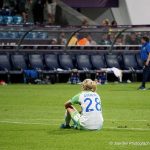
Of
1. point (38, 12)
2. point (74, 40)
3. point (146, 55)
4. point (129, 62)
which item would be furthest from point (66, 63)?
point (38, 12)

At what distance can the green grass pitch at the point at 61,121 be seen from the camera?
14938mm

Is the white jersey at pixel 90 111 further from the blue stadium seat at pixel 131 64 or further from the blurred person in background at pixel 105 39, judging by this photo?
the blurred person in background at pixel 105 39

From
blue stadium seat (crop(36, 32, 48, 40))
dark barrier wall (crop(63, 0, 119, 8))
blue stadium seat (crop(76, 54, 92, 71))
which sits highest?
dark barrier wall (crop(63, 0, 119, 8))

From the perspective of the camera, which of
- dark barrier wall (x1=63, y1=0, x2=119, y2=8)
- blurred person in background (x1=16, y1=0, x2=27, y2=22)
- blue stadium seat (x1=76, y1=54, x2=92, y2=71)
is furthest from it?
dark barrier wall (x1=63, y1=0, x2=119, y2=8)

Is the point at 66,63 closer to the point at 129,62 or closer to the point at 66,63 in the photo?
the point at 66,63

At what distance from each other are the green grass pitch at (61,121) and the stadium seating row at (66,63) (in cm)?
371

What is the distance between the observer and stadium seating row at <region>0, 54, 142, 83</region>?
34.9m

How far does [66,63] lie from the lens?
3531 cm

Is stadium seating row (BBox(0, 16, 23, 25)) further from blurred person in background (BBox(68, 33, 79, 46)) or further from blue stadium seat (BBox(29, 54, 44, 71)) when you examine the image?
blue stadium seat (BBox(29, 54, 44, 71))

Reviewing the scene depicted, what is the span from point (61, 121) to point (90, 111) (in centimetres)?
288

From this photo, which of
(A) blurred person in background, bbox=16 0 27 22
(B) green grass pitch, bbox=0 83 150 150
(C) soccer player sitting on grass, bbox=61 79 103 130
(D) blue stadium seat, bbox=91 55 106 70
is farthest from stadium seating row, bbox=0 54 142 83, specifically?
(C) soccer player sitting on grass, bbox=61 79 103 130

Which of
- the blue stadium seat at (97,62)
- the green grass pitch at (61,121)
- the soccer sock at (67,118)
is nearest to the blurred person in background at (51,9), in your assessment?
the blue stadium seat at (97,62)

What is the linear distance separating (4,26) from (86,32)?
345 cm

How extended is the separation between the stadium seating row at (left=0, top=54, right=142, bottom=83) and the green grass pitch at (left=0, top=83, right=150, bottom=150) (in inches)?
146
